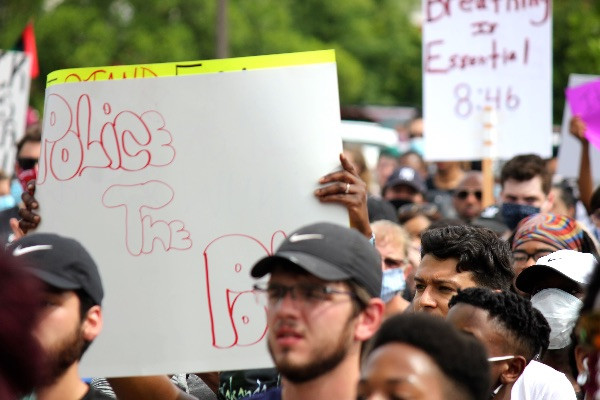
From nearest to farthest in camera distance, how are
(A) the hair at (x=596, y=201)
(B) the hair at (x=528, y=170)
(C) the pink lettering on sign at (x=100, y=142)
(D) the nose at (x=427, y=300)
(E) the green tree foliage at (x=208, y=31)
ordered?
(C) the pink lettering on sign at (x=100, y=142)
(D) the nose at (x=427, y=300)
(A) the hair at (x=596, y=201)
(B) the hair at (x=528, y=170)
(E) the green tree foliage at (x=208, y=31)

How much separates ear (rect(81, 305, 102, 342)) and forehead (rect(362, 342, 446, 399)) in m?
0.87

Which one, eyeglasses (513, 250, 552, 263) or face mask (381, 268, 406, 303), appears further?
face mask (381, 268, 406, 303)

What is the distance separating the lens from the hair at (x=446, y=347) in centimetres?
329

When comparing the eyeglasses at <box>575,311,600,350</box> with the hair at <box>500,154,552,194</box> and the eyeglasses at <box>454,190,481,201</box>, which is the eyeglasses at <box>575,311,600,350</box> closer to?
the hair at <box>500,154,552,194</box>

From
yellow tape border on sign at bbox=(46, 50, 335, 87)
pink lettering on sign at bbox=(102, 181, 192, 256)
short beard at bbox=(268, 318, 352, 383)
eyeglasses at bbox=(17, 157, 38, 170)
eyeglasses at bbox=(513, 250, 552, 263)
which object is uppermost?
yellow tape border on sign at bbox=(46, 50, 335, 87)

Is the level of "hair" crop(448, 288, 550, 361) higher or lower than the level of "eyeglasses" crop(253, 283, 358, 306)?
lower

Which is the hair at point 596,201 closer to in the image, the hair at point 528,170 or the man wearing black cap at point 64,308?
the hair at point 528,170

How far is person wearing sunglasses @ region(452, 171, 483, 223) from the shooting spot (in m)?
9.43

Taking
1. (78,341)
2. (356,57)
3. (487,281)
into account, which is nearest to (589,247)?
(487,281)

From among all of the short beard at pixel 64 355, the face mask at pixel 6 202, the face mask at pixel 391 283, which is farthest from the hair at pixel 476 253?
the face mask at pixel 6 202

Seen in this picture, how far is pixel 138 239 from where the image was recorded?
434cm

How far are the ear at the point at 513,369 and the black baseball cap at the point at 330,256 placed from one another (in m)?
1.00

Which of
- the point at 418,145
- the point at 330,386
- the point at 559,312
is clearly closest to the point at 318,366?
the point at 330,386

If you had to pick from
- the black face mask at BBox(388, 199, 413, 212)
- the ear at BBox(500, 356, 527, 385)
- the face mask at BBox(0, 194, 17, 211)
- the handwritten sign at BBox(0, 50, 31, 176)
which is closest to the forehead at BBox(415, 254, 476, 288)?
the ear at BBox(500, 356, 527, 385)
